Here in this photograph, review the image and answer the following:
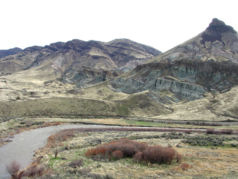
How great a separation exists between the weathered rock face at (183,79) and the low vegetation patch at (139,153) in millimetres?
96511

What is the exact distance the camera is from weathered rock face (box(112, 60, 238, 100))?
398 feet

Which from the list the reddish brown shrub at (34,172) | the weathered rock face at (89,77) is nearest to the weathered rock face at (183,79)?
the weathered rock face at (89,77)

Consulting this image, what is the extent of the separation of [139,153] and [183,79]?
11875cm

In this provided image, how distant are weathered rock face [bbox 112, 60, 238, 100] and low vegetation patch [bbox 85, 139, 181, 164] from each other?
9651 cm

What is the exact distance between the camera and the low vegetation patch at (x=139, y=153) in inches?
865

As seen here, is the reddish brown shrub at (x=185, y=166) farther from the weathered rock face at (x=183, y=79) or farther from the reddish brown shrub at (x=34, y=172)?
the weathered rock face at (x=183, y=79)

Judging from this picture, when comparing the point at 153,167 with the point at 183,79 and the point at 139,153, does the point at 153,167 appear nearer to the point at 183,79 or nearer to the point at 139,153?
the point at 139,153

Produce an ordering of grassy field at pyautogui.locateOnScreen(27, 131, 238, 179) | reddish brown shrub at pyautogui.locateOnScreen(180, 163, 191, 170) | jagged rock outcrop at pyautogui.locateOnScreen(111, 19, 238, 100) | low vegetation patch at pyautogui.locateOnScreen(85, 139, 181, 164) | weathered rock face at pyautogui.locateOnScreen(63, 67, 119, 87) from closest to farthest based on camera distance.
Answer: grassy field at pyautogui.locateOnScreen(27, 131, 238, 179), reddish brown shrub at pyautogui.locateOnScreen(180, 163, 191, 170), low vegetation patch at pyautogui.locateOnScreen(85, 139, 181, 164), jagged rock outcrop at pyautogui.locateOnScreen(111, 19, 238, 100), weathered rock face at pyautogui.locateOnScreen(63, 67, 119, 87)

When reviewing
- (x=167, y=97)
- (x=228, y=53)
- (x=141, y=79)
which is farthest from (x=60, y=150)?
(x=228, y=53)

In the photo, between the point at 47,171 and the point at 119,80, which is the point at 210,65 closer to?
the point at 119,80

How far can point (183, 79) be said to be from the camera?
135 meters

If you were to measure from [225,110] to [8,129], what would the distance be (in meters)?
77.7

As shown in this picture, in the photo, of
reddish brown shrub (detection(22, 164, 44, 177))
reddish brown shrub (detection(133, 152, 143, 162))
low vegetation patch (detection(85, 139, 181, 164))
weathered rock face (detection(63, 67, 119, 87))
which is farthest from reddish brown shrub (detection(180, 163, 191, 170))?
weathered rock face (detection(63, 67, 119, 87))

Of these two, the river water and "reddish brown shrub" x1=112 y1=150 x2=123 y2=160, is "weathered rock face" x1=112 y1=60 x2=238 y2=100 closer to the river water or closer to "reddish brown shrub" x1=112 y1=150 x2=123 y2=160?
the river water
